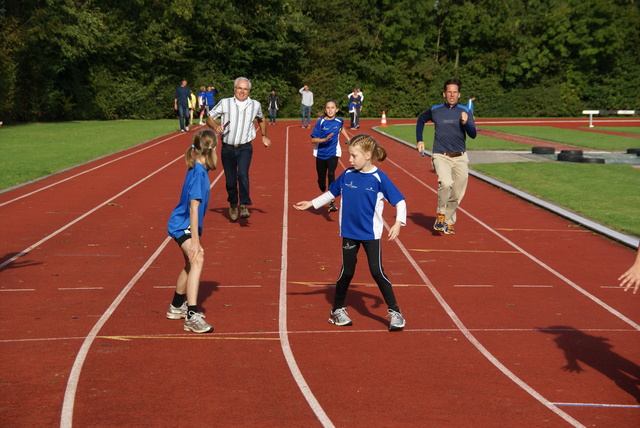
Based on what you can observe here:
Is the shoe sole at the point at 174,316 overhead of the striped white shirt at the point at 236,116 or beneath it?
Result: beneath

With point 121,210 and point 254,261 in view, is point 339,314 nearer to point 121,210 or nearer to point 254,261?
point 254,261

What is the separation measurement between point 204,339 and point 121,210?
752 cm

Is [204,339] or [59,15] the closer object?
[204,339]

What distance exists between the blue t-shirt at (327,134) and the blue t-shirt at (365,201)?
21.7ft

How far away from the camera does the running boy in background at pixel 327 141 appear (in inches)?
538

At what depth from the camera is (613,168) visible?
66.4 feet

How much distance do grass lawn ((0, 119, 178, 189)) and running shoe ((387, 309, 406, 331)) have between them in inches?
449

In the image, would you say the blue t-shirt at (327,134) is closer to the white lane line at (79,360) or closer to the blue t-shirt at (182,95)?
the white lane line at (79,360)

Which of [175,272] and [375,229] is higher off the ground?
[375,229]

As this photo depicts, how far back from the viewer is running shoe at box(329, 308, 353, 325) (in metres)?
7.22

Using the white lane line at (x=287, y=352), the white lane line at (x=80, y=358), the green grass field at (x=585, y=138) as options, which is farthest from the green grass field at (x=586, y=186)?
the green grass field at (x=585, y=138)

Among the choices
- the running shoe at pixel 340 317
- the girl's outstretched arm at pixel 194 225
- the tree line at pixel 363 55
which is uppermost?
the tree line at pixel 363 55

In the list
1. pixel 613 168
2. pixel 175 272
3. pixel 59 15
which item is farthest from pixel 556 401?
pixel 59 15

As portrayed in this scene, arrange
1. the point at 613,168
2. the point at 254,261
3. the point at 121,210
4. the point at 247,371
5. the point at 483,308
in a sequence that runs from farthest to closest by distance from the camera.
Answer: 1. the point at 613,168
2. the point at 121,210
3. the point at 254,261
4. the point at 483,308
5. the point at 247,371
